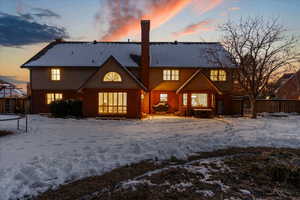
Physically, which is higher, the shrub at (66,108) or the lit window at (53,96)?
the lit window at (53,96)

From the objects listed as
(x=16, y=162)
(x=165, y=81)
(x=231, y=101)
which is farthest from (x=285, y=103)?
(x=16, y=162)

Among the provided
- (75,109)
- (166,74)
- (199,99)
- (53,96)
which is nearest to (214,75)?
(199,99)

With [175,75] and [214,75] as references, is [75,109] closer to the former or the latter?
[175,75]

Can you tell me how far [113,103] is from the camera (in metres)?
18.4

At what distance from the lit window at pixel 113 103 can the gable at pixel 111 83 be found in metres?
0.75

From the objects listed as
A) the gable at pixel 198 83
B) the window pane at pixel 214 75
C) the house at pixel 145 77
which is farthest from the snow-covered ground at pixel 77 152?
the window pane at pixel 214 75

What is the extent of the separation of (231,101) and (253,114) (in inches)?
136

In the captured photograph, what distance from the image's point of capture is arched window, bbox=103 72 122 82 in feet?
59.1

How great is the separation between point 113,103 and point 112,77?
2456 millimetres

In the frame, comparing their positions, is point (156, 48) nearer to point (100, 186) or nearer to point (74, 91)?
point (74, 91)

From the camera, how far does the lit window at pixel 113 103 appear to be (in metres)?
18.4

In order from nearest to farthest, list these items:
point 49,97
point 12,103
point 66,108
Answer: point 66,108
point 12,103
point 49,97

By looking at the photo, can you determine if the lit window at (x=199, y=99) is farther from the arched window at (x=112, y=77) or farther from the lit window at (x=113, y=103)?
the arched window at (x=112, y=77)

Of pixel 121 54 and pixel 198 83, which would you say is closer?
pixel 198 83
